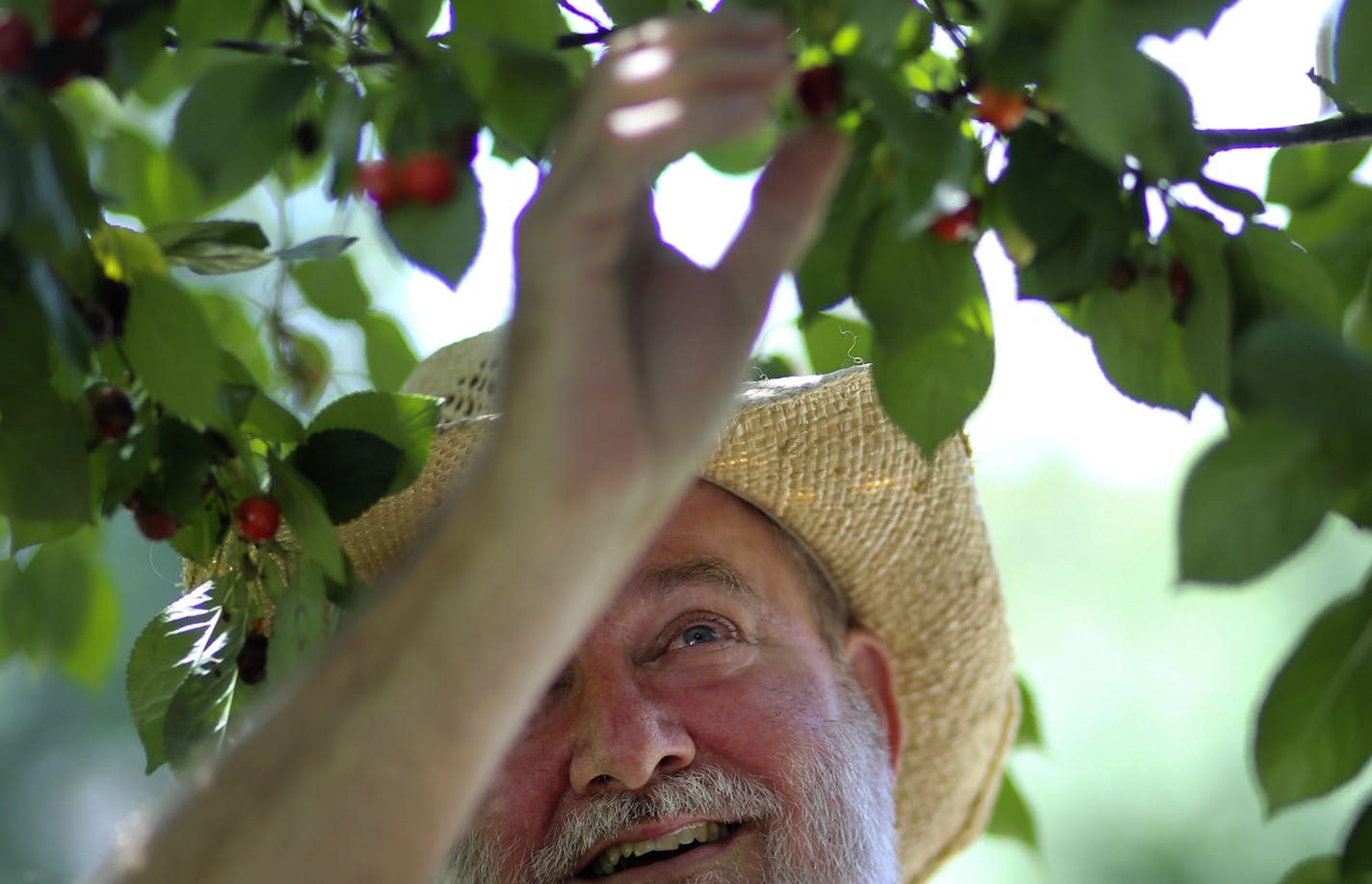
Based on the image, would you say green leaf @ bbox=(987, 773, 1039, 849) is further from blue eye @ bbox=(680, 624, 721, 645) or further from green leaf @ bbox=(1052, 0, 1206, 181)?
green leaf @ bbox=(1052, 0, 1206, 181)

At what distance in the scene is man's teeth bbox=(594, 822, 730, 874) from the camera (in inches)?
81.9

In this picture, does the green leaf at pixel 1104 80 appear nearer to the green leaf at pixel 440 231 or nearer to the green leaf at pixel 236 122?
the green leaf at pixel 440 231

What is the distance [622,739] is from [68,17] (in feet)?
4.36

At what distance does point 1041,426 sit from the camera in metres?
14.8

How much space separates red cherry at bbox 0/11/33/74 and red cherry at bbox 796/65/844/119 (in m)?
0.52

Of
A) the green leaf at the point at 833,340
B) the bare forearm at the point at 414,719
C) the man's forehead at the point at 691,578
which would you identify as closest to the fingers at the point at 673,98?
the bare forearm at the point at 414,719

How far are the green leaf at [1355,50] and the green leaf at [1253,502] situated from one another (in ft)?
1.22

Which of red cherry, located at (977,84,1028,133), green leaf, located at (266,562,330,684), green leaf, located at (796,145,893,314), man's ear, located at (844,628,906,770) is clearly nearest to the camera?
red cherry, located at (977,84,1028,133)

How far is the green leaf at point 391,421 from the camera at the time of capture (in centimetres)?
154

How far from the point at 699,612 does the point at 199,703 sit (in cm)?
93

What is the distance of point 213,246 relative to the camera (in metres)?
1.41

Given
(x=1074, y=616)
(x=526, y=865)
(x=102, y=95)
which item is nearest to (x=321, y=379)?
(x=102, y=95)

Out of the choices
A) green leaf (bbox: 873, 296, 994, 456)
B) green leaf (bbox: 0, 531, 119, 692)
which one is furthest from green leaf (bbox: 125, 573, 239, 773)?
green leaf (bbox: 873, 296, 994, 456)

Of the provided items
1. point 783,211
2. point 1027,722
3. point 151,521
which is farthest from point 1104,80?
point 1027,722
